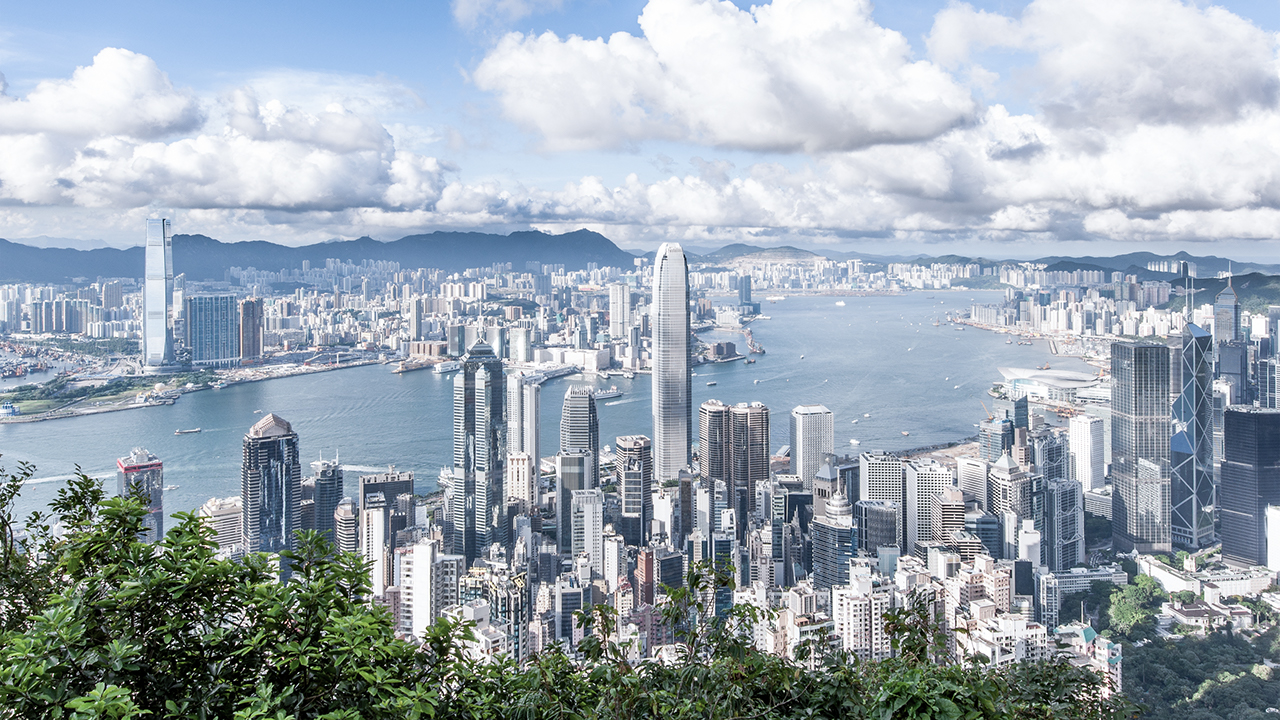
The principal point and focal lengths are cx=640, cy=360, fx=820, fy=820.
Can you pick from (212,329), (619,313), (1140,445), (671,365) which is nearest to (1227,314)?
(1140,445)

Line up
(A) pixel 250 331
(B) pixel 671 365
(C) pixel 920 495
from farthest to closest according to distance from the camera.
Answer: (A) pixel 250 331
(B) pixel 671 365
(C) pixel 920 495

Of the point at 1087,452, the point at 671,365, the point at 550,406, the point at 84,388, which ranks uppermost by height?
the point at 671,365

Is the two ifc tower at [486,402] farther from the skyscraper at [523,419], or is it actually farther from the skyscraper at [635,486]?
the skyscraper at [635,486]

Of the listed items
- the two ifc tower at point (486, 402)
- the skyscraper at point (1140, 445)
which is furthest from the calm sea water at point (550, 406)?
the skyscraper at point (1140, 445)

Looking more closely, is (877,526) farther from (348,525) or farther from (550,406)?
(550,406)

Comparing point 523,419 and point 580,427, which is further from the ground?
point 523,419

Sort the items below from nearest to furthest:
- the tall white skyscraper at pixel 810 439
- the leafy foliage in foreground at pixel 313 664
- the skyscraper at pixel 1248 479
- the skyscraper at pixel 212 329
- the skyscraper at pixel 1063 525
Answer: the leafy foliage in foreground at pixel 313 664, the skyscraper at pixel 1063 525, the skyscraper at pixel 1248 479, the tall white skyscraper at pixel 810 439, the skyscraper at pixel 212 329
